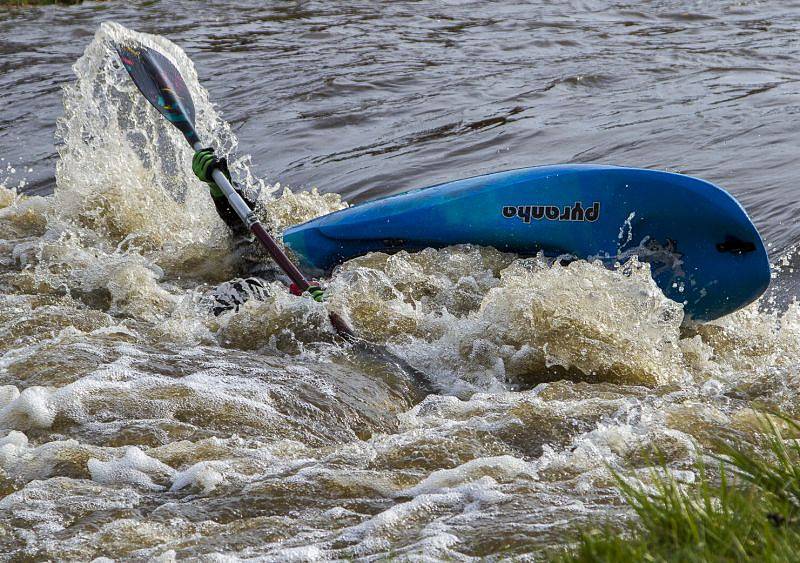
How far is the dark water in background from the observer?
22.5ft

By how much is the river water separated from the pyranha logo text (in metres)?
0.20

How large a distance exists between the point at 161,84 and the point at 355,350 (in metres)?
2.14

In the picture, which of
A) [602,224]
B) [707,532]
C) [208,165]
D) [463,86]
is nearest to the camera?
[707,532]

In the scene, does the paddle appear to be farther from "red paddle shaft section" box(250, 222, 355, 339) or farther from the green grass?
the green grass

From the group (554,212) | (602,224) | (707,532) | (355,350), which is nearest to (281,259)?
(355,350)

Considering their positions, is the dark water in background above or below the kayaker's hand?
below

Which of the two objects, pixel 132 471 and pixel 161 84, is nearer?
pixel 132 471

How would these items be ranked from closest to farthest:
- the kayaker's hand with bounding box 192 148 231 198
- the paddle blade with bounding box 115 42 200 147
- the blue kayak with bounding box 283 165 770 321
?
the blue kayak with bounding box 283 165 770 321 → the kayaker's hand with bounding box 192 148 231 198 → the paddle blade with bounding box 115 42 200 147

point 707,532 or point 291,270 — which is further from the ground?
point 707,532

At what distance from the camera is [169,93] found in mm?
5207

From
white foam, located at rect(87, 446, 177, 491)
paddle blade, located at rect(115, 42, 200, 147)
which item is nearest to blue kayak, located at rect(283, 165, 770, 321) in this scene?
paddle blade, located at rect(115, 42, 200, 147)

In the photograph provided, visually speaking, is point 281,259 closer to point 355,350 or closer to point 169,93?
point 355,350

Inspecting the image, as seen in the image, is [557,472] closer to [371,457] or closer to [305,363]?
[371,457]

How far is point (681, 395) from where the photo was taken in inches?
128
